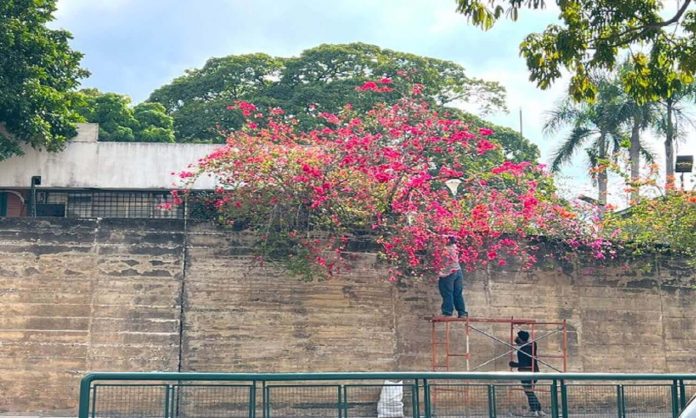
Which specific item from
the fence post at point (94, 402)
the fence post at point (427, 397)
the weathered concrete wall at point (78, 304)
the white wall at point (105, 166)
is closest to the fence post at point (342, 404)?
the fence post at point (427, 397)

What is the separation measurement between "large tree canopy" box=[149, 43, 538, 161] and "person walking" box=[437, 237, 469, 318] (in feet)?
70.4

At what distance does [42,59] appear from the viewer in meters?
19.7

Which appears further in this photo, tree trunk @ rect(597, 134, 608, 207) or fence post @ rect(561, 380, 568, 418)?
tree trunk @ rect(597, 134, 608, 207)

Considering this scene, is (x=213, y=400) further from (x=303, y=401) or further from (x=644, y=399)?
(x=644, y=399)

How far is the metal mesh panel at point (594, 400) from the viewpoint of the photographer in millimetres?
10422

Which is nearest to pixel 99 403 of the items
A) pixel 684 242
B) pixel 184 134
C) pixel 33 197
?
pixel 33 197

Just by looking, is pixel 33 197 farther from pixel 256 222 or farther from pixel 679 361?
pixel 679 361

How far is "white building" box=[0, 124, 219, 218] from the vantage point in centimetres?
2053

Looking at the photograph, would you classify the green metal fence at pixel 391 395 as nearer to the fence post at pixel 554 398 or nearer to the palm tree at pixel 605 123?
the fence post at pixel 554 398

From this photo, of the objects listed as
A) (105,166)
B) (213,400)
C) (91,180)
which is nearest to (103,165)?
(105,166)

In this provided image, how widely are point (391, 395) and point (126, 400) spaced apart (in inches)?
122

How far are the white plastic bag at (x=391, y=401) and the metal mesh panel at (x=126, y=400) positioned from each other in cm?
255

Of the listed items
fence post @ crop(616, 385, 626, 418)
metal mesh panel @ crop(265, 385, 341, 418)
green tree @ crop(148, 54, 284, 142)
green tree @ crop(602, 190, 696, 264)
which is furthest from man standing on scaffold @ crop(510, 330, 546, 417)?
green tree @ crop(148, 54, 284, 142)

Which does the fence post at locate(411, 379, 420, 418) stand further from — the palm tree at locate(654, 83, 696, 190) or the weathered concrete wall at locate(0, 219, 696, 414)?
the palm tree at locate(654, 83, 696, 190)
